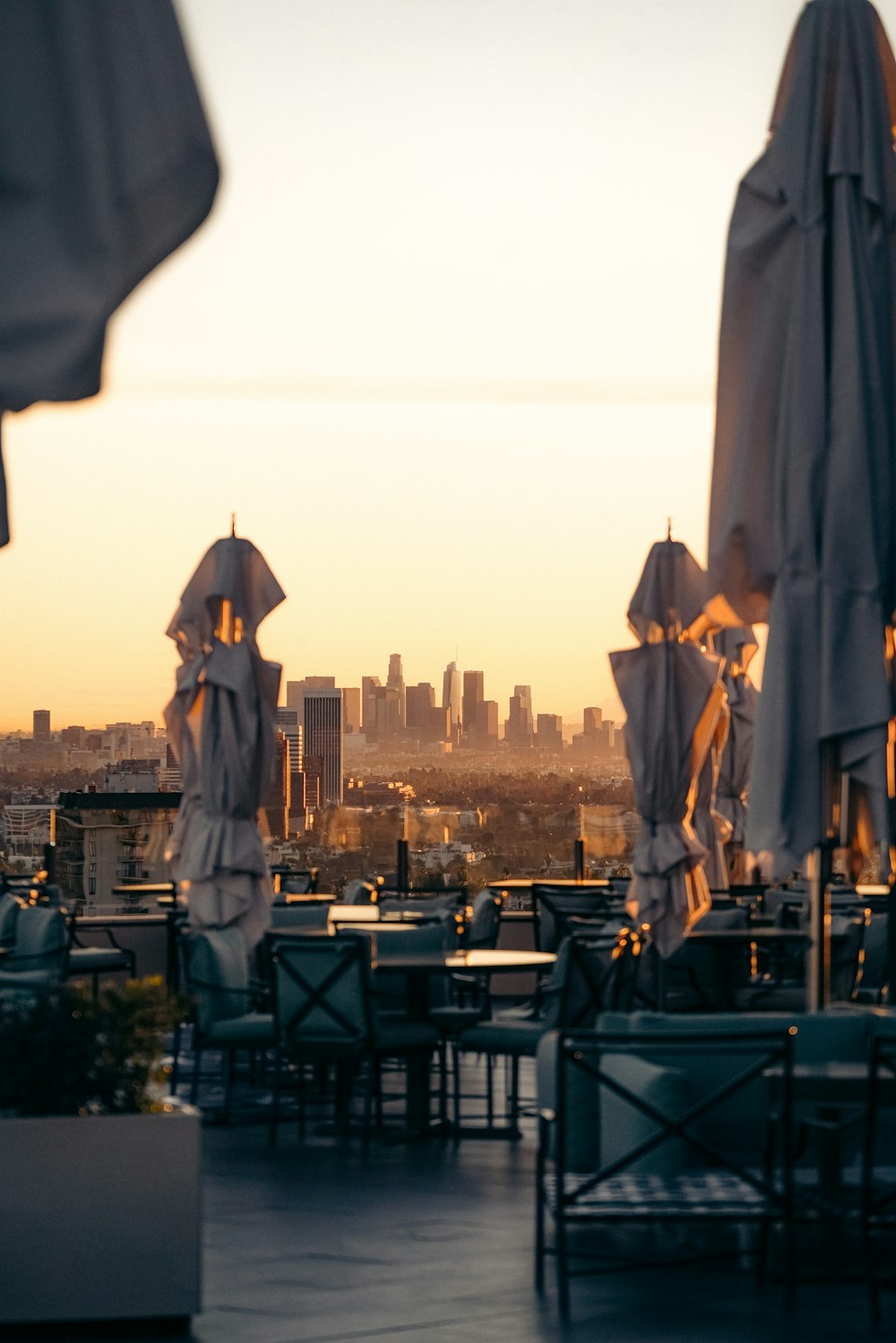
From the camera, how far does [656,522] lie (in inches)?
685

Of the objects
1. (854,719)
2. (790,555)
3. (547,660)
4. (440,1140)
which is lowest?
(440,1140)

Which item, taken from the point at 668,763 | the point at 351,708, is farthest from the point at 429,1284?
the point at 351,708

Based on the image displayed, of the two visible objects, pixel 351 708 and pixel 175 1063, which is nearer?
pixel 175 1063

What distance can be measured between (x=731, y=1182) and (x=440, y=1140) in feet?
10.00

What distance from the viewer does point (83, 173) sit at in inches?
104

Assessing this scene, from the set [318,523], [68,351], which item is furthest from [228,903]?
[318,523]

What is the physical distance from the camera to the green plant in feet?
15.6

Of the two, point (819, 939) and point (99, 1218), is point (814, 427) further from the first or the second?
point (99, 1218)

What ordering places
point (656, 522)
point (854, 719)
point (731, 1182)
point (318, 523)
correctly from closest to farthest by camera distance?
point (731, 1182)
point (854, 719)
point (656, 522)
point (318, 523)

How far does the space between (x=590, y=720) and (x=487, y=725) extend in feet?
5.39

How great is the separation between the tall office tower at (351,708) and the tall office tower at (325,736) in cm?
6

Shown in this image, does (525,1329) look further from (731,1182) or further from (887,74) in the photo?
(887,74)

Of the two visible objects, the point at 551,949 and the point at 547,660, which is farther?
the point at 547,660

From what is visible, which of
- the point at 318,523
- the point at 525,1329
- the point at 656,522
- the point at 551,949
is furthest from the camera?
the point at 318,523
